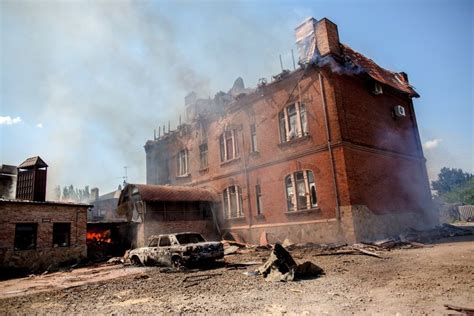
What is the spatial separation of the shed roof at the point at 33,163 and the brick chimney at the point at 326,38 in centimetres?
1780

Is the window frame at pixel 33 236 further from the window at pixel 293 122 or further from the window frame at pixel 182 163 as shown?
the window at pixel 293 122

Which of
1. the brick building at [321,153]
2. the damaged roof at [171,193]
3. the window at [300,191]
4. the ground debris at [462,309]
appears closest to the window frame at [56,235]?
the damaged roof at [171,193]

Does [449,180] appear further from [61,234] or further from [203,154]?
[61,234]

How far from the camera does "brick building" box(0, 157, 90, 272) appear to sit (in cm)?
1436

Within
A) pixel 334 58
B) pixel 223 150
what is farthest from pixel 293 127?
pixel 223 150

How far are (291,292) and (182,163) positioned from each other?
65.8ft

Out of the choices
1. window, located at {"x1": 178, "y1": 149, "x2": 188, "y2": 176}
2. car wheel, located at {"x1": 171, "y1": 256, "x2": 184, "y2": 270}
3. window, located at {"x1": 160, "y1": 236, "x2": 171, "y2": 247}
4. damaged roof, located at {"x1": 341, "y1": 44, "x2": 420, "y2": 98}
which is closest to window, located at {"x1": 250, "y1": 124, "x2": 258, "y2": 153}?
damaged roof, located at {"x1": 341, "y1": 44, "x2": 420, "y2": 98}

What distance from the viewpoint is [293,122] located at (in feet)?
57.6

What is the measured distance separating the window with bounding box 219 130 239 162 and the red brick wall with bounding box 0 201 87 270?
9.52 meters

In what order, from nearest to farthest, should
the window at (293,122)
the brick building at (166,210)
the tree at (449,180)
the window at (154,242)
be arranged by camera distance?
the window at (154,242) < the window at (293,122) < the brick building at (166,210) < the tree at (449,180)

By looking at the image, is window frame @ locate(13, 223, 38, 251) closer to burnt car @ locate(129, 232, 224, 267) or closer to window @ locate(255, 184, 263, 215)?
burnt car @ locate(129, 232, 224, 267)

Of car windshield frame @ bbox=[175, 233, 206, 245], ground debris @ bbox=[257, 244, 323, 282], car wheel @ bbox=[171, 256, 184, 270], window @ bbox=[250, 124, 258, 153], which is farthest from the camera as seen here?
window @ bbox=[250, 124, 258, 153]

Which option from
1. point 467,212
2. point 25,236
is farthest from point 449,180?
point 25,236

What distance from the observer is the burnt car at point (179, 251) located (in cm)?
1105
